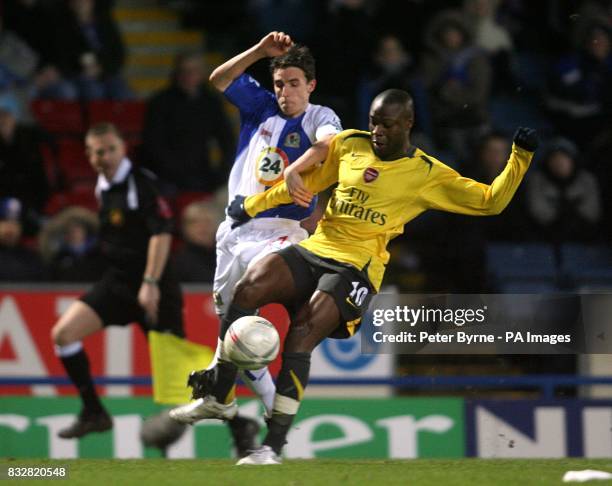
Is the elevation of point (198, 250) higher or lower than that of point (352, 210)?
higher

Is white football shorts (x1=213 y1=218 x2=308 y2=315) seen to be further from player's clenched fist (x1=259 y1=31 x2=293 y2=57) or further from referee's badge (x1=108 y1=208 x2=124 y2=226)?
referee's badge (x1=108 y1=208 x2=124 y2=226)

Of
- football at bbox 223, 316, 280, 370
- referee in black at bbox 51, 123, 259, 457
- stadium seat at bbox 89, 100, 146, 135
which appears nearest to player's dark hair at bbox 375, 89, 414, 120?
football at bbox 223, 316, 280, 370

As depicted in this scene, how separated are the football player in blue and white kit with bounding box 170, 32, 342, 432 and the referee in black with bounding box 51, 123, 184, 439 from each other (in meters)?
1.24

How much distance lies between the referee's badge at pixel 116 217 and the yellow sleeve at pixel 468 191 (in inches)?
95.9

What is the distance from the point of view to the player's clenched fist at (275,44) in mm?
7117

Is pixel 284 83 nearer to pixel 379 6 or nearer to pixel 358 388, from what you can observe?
pixel 358 388

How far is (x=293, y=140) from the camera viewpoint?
7285 mm

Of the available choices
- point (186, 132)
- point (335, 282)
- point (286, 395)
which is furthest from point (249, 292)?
point (186, 132)

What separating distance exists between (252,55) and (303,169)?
789mm

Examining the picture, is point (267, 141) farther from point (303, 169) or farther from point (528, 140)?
point (528, 140)

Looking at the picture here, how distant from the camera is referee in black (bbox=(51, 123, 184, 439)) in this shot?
8.57 m

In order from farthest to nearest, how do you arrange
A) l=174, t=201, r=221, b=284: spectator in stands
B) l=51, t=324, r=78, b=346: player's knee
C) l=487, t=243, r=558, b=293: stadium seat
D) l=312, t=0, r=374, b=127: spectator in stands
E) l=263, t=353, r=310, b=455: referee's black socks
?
l=312, t=0, r=374, b=127: spectator in stands
l=487, t=243, r=558, b=293: stadium seat
l=174, t=201, r=221, b=284: spectator in stands
l=51, t=324, r=78, b=346: player's knee
l=263, t=353, r=310, b=455: referee's black socks

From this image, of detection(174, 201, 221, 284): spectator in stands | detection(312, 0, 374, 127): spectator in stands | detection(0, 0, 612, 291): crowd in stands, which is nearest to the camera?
detection(174, 201, 221, 284): spectator in stands

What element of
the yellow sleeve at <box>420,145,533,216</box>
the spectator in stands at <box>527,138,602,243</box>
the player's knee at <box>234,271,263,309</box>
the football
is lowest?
the football
